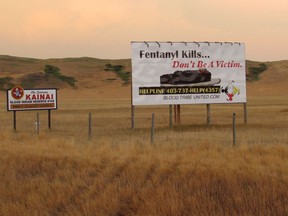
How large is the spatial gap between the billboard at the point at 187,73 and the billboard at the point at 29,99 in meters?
4.96

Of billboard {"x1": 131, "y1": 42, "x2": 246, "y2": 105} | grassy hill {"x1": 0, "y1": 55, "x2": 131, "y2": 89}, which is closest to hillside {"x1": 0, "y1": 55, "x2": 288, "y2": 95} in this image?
grassy hill {"x1": 0, "y1": 55, "x2": 131, "y2": 89}

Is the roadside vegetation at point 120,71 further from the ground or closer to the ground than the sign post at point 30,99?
further from the ground

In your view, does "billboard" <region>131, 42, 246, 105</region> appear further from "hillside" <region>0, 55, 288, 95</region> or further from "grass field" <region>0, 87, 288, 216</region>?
"hillside" <region>0, 55, 288, 95</region>

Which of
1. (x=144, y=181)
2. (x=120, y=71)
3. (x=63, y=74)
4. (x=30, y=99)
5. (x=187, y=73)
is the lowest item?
(x=144, y=181)

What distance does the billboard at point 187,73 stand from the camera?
2480cm

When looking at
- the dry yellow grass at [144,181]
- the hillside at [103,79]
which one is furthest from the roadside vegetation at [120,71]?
the dry yellow grass at [144,181]

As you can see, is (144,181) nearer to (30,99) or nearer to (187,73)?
(187,73)

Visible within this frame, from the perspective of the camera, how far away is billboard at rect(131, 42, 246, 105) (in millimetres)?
24797

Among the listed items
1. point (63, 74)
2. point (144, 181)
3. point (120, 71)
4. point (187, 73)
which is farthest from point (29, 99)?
point (120, 71)

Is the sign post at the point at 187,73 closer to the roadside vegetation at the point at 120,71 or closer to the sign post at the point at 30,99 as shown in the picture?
the sign post at the point at 30,99

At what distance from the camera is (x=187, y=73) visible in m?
25.3

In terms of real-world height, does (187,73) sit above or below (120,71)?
below

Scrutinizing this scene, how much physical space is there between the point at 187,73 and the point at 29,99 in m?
8.69

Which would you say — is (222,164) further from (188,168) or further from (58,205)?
(58,205)
